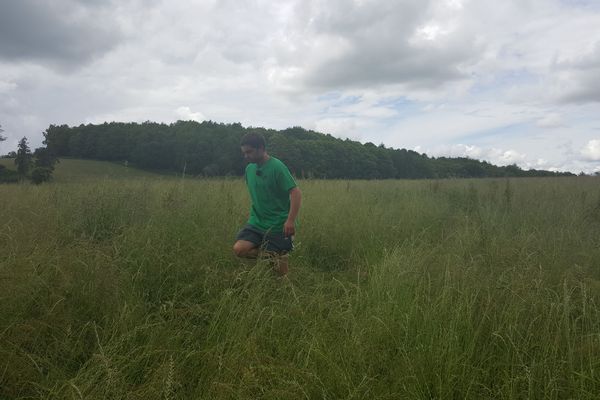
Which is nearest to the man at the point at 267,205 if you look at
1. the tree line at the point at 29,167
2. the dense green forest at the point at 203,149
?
the dense green forest at the point at 203,149

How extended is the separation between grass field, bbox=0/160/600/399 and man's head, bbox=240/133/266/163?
3.74 ft

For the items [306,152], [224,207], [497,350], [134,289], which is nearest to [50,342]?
[134,289]

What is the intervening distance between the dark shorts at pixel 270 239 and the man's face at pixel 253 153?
31.4 inches

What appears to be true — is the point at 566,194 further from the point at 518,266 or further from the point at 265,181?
the point at 265,181

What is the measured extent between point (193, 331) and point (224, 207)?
12.2 ft

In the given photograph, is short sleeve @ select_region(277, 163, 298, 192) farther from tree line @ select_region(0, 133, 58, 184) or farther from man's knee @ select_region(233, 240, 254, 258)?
tree line @ select_region(0, 133, 58, 184)

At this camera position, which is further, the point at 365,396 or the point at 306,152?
the point at 306,152

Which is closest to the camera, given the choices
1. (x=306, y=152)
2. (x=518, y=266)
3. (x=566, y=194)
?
(x=518, y=266)

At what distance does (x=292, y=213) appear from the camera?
391 cm

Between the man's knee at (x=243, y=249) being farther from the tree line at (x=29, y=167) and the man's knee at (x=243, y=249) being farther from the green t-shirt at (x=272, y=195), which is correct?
the tree line at (x=29, y=167)

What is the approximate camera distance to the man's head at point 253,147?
4098 mm

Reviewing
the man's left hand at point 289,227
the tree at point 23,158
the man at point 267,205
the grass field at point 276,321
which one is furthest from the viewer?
the tree at point 23,158

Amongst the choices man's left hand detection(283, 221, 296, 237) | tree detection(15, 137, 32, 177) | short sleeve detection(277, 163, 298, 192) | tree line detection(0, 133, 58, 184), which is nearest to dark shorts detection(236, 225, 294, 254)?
man's left hand detection(283, 221, 296, 237)

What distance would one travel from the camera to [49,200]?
572cm
